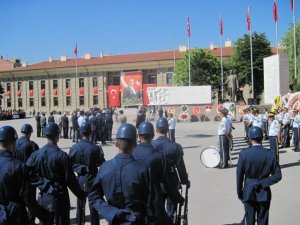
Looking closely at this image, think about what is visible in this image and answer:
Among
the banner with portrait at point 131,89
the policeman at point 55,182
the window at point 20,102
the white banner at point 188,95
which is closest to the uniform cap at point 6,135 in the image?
the policeman at point 55,182

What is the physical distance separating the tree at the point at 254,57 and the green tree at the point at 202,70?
3.64 meters

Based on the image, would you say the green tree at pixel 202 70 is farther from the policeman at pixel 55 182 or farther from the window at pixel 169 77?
the policeman at pixel 55 182

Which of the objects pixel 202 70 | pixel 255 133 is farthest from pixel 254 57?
pixel 255 133

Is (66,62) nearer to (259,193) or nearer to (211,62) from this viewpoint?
(211,62)

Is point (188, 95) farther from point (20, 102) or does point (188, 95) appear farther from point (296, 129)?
point (20, 102)

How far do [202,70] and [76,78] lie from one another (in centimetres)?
2851

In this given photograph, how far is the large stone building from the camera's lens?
8000 cm

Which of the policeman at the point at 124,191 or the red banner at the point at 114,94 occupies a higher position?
the red banner at the point at 114,94

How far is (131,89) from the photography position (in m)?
71.1

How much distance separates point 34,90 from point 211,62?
142 ft

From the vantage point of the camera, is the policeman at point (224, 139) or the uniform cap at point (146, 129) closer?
the uniform cap at point (146, 129)

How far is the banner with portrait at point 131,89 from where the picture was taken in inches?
2734

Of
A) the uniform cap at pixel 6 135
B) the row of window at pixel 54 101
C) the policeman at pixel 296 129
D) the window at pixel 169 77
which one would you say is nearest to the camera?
the uniform cap at pixel 6 135

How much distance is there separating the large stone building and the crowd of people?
7113 cm
